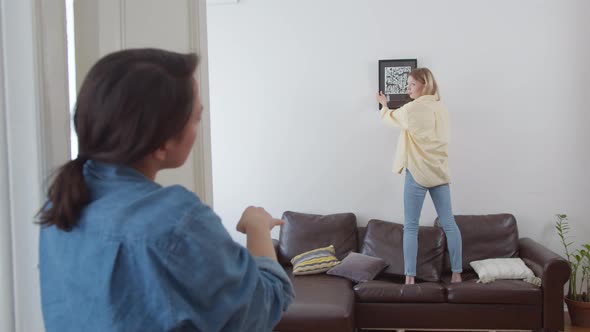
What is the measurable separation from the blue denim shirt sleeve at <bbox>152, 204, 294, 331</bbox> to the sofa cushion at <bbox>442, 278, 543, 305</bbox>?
3.03 m

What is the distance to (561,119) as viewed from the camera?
13.7 ft

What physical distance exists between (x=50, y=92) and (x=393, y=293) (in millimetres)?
2964

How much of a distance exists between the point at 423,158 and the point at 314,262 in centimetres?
116

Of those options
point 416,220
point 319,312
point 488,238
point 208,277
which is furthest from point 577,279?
point 208,277

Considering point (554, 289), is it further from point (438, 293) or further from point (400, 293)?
point (400, 293)

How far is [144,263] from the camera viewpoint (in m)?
0.69

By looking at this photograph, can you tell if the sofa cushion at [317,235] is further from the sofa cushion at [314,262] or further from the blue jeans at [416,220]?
the blue jeans at [416,220]

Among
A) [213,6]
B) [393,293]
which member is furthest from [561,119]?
[213,6]

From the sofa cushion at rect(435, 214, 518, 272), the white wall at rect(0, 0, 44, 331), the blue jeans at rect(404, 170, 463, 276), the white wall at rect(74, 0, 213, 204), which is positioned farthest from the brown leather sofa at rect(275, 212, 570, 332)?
the white wall at rect(0, 0, 44, 331)

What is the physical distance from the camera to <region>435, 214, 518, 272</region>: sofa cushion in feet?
13.0

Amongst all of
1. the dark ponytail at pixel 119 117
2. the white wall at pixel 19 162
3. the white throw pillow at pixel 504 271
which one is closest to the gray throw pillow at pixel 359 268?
the white throw pillow at pixel 504 271

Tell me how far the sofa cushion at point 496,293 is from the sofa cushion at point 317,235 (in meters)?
0.92

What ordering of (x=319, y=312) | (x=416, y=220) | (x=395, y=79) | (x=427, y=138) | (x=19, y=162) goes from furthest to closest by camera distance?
(x=395, y=79) → (x=416, y=220) → (x=427, y=138) → (x=319, y=312) → (x=19, y=162)

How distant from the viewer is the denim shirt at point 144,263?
27.4 inches
